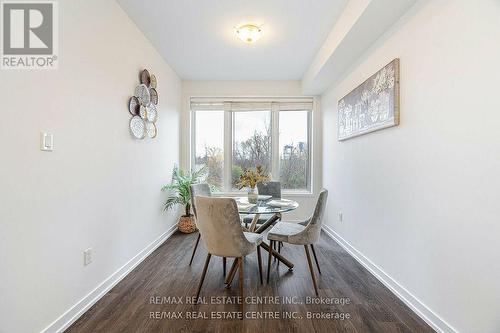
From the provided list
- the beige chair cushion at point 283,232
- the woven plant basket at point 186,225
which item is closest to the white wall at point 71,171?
the woven plant basket at point 186,225

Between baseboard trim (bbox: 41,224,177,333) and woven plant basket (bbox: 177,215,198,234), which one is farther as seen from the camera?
woven plant basket (bbox: 177,215,198,234)

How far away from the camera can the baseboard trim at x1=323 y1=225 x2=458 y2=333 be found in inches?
65.4

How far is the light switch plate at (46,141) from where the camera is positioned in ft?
4.93

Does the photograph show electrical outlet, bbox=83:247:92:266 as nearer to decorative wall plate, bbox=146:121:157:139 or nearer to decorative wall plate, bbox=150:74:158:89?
decorative wall plate, bbox=146:121:157:139

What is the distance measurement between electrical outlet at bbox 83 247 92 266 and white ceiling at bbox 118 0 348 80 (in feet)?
7.51

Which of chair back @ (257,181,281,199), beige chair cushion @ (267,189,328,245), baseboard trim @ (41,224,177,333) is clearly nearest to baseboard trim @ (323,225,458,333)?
beige chair cushion @ (267,189,328,245)

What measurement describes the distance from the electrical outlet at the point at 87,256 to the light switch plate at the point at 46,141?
33.9 inches

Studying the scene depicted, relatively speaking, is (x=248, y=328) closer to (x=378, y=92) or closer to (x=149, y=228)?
(x=149, y=228)

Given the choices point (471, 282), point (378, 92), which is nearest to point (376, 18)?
point (378, 92)

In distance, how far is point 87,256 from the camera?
75.4 inches

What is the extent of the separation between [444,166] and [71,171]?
8.71ft

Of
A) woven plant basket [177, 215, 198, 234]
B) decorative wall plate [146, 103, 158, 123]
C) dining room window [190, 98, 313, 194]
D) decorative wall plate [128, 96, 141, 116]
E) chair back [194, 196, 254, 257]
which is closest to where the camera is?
chair back [194, 196, 254, 257]

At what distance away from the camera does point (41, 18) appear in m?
1.61

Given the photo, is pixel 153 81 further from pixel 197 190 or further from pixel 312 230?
pixel 312 230
